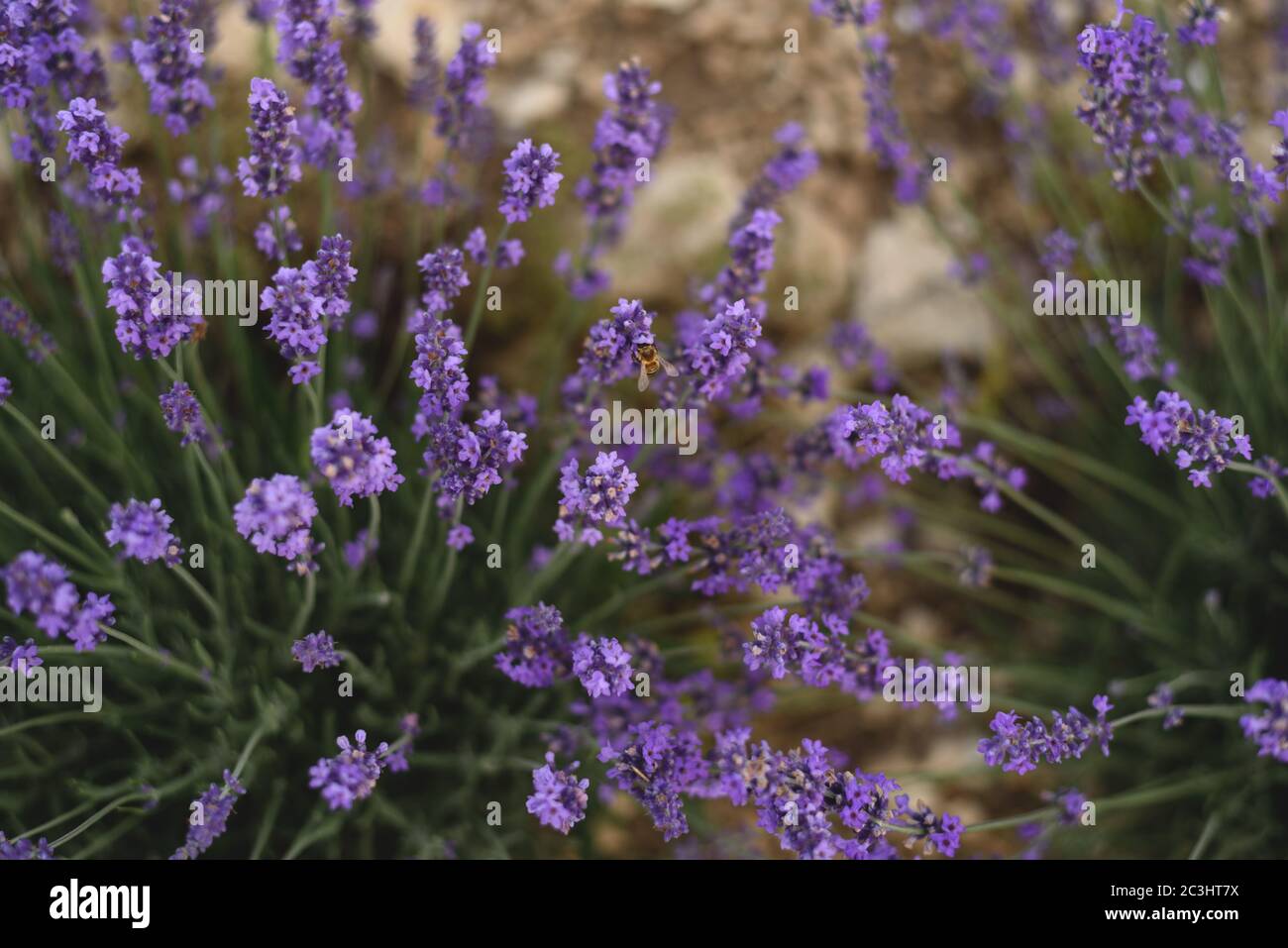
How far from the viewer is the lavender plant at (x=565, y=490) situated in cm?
193

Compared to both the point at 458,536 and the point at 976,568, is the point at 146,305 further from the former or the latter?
the point at 976,568

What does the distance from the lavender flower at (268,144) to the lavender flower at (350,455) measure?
0.60m

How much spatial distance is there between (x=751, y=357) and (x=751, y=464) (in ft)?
1.31

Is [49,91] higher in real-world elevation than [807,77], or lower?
lower

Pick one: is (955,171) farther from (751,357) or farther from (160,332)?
(160,332)

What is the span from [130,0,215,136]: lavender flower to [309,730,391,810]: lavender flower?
1.31 metres

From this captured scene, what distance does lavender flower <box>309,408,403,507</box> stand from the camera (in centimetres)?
161

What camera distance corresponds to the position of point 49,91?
88.1 inches

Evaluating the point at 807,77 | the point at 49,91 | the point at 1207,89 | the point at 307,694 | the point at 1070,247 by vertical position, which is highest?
the point at 807,77

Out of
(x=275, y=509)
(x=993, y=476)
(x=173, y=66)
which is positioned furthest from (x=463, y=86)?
(x=993, y=476)

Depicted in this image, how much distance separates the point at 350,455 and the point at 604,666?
61cm

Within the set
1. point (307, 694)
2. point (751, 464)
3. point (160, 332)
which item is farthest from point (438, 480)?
point (751, 464)

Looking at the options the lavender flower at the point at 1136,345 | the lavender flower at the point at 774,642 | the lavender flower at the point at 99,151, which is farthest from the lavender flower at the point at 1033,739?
the lavender flower at the point at 99,151

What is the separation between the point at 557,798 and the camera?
1855 mm
